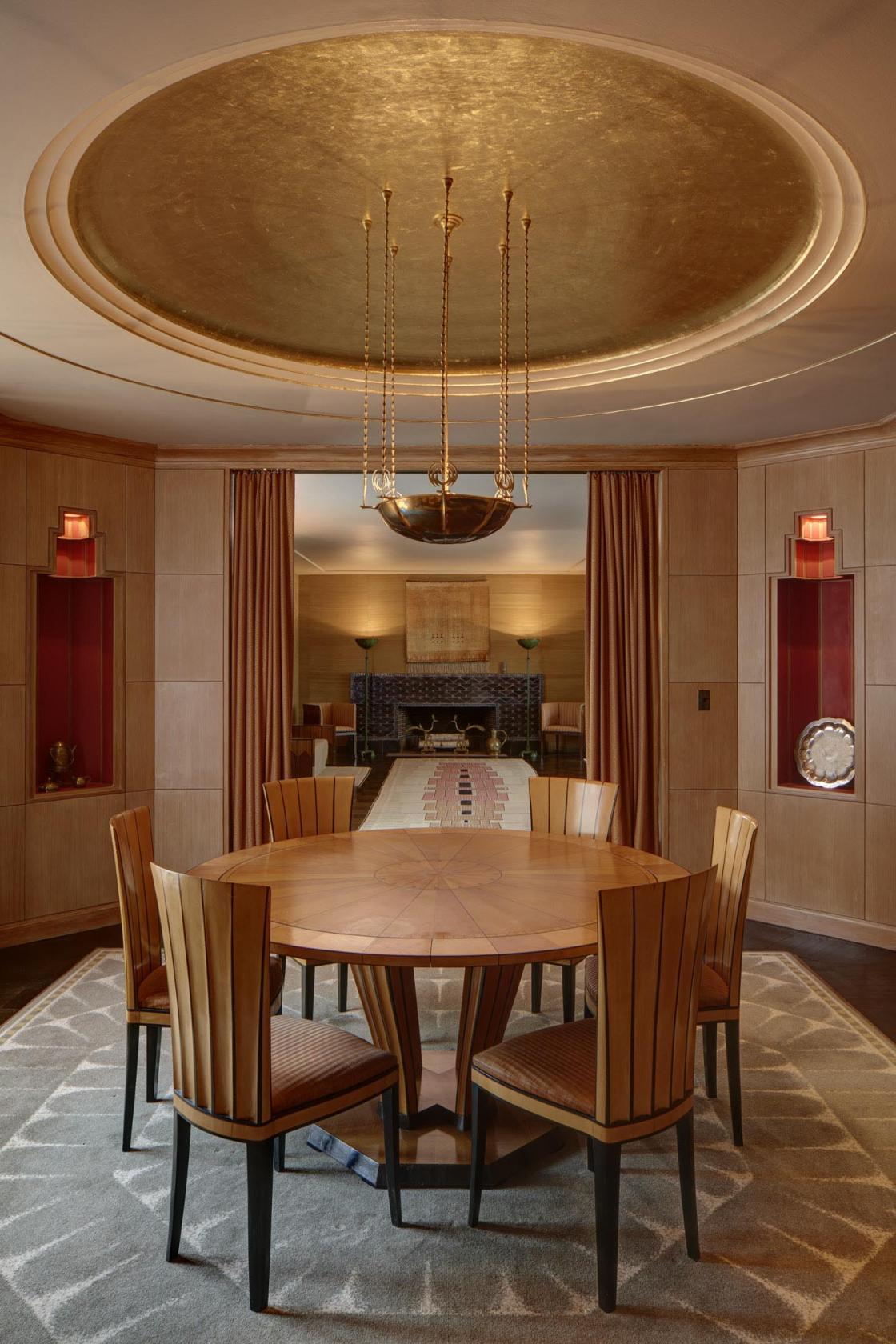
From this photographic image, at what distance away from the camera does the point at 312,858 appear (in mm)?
3156

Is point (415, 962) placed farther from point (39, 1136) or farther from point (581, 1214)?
point (39, 1136)

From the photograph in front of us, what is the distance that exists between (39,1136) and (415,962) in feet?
5.05

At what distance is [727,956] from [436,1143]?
1050 millimetres

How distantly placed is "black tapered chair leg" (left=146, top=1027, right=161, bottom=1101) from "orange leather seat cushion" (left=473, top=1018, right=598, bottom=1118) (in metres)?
1.11

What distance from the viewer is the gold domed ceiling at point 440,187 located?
2141 mm

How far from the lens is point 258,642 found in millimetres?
5398

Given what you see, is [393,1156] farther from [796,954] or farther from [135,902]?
[796,954]

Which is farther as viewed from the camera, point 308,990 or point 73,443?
point 73,443

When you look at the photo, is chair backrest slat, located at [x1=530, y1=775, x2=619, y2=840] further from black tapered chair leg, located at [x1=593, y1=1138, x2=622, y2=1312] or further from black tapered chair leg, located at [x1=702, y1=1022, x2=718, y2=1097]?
black tapered chair leg, located at [x1=593, y1=1138, x2=622, y2=1312]

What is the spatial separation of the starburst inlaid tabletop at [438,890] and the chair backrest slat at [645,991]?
0.62ft

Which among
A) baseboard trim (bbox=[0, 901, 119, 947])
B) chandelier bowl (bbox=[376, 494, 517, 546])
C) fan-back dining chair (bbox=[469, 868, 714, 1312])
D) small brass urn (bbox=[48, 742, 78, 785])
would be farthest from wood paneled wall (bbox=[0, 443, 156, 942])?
fan-back dining chair (bbox=[469, 868, 714, 1312])

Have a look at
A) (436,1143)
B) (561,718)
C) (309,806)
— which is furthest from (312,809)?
(561,718)

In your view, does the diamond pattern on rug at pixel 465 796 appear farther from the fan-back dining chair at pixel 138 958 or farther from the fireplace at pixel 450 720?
the fan-back dining chair at pixel 138 958

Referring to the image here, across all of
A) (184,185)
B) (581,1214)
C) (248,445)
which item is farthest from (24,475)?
(581,1214)
